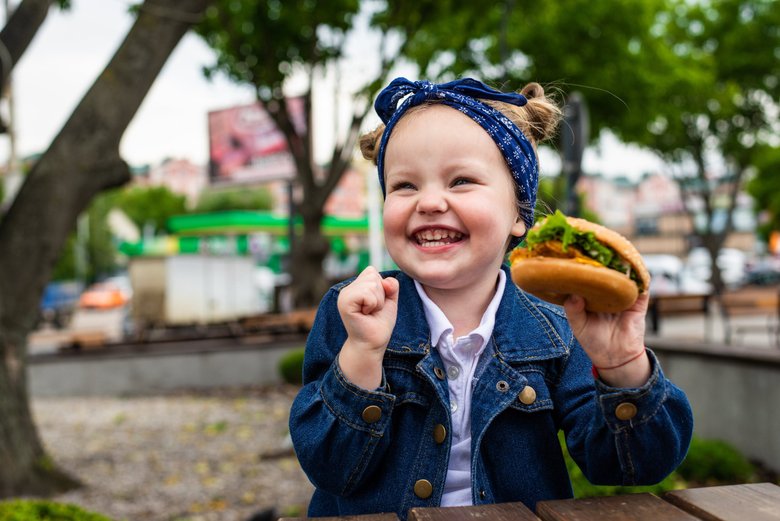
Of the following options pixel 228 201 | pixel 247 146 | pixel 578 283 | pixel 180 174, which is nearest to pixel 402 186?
pixel 578 283

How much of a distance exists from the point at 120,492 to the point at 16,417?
1.11 m

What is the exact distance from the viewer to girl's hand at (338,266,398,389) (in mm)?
1604

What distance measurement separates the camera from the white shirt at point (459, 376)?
179 cm

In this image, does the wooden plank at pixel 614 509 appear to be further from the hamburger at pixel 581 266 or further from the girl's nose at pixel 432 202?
the girl's nose at pixel 432 202

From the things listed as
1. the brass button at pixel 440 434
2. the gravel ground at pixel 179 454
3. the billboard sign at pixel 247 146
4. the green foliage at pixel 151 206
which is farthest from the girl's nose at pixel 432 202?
the green foliage at pixel 151 206

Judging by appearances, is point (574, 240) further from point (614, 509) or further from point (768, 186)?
point (768, 186)

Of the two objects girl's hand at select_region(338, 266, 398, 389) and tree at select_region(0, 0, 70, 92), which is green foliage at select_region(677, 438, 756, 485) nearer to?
girl's hand at select_region(338, 266, 398, 389)

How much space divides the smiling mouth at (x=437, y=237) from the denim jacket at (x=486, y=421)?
0.20 m

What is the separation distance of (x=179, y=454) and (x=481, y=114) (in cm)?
630

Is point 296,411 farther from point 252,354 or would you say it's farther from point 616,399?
point 252,354

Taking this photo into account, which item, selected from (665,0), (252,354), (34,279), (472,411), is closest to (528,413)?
(472,411)

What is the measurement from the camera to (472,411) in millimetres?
1762

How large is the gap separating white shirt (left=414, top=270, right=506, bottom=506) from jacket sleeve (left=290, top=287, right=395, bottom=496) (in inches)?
6.9

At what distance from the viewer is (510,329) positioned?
1.86m
